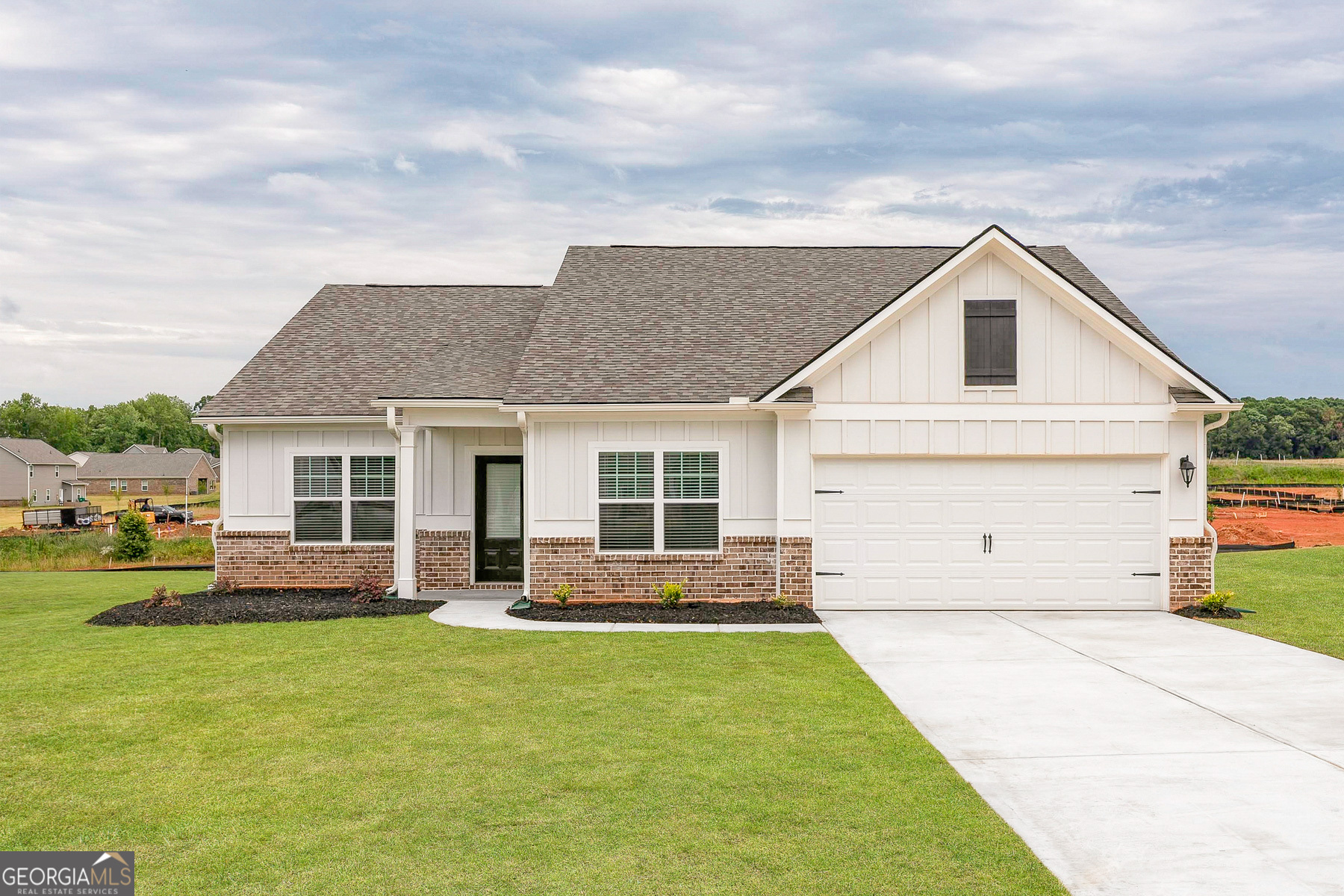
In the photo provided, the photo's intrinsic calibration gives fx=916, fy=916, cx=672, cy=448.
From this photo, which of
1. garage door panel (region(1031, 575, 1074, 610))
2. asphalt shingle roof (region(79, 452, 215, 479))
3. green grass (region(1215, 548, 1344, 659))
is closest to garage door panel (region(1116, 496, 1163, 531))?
garage door panel (region(1031, 575, 1074, 610))

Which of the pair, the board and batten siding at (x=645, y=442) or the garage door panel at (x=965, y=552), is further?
the board and batten siding at (x=645, y=442)

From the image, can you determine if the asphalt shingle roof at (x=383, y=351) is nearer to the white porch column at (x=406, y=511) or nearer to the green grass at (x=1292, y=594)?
the white porch column at (x=406, y=511)

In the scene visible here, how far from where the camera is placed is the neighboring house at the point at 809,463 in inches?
506

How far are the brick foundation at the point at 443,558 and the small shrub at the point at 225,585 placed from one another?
9.83ft

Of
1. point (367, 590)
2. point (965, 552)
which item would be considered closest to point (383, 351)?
point (367, 590)

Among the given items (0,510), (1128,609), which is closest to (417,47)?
(1128,609)

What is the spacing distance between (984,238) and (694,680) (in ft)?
25.1

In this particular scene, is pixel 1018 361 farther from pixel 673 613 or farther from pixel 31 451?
pixel 31 451

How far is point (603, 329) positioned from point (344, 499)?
5.10 metres

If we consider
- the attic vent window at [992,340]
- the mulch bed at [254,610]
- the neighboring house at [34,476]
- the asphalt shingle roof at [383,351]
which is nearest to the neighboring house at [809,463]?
the attic vent window at [992,340]

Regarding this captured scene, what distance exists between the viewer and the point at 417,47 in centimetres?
1755

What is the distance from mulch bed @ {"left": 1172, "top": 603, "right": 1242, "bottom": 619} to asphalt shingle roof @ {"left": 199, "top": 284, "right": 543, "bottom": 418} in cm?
1030

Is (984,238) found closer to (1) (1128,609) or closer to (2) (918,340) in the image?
(2) (918,340)

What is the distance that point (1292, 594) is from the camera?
48.5 ft
